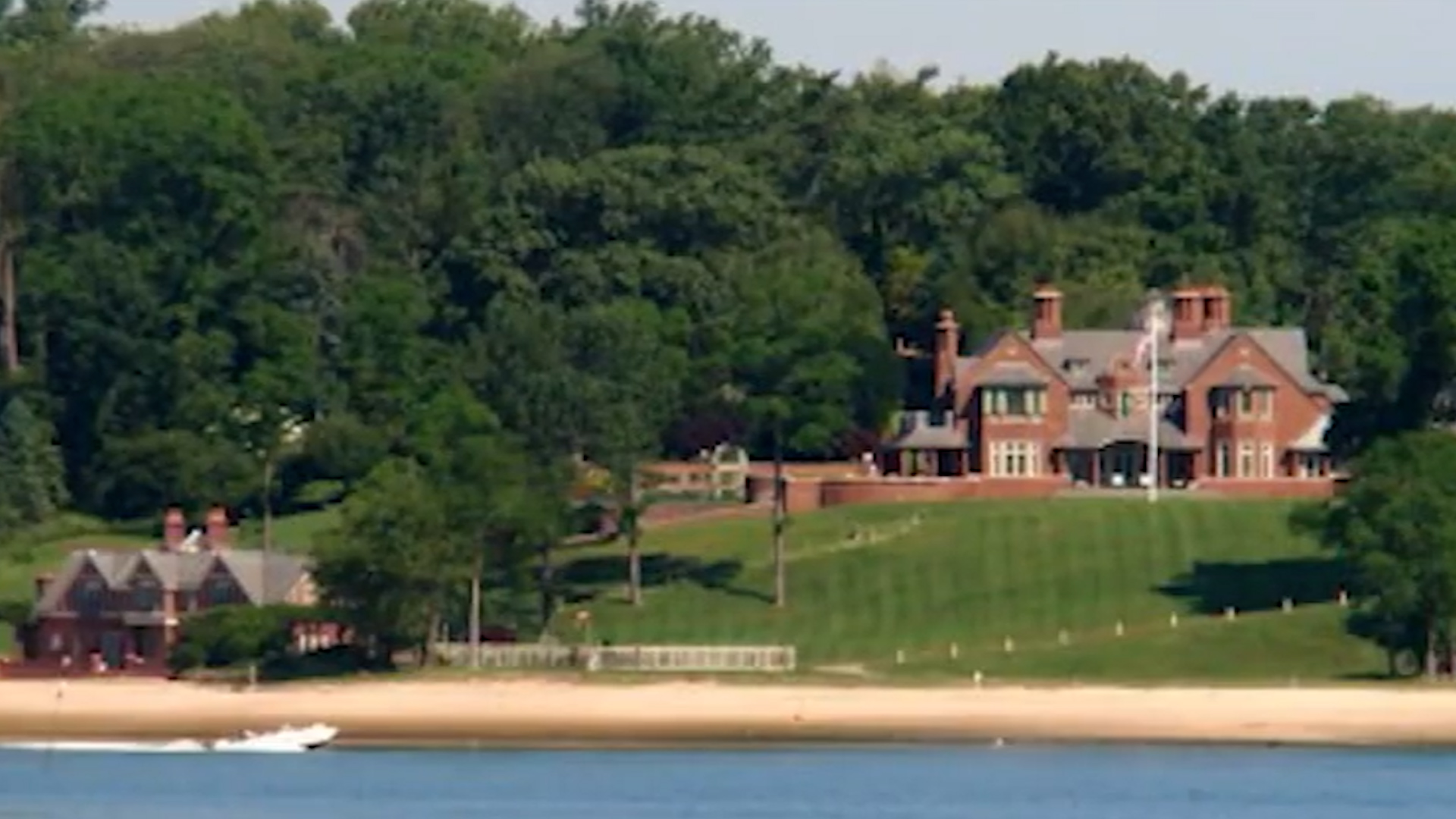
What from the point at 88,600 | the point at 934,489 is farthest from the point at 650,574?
the point at 934,489

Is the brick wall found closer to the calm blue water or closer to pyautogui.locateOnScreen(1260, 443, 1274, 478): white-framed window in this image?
pyautogui.locateOnScreen(1260, 443, 1274, 478): white-framed window

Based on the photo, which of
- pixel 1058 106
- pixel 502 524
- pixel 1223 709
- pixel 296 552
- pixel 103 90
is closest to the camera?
pixel 1223 709

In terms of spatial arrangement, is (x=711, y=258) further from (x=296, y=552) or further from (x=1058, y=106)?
(x=296, y=552)

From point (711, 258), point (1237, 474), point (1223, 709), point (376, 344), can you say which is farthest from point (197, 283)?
point (1223, 709)

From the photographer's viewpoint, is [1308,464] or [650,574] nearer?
[650,574]

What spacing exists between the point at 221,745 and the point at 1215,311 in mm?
47530

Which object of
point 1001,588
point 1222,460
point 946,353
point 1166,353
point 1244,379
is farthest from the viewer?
point 946,353

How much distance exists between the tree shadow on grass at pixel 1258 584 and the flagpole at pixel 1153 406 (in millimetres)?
12477

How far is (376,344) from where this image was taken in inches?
5792

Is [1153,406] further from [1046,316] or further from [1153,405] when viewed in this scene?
[1046,316]

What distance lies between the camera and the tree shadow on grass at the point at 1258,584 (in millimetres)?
121750

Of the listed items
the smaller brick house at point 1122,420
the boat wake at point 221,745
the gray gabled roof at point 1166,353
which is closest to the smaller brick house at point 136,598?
the boat wake at point 221,745

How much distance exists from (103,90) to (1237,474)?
107ft

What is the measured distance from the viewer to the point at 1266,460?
142375 mm
